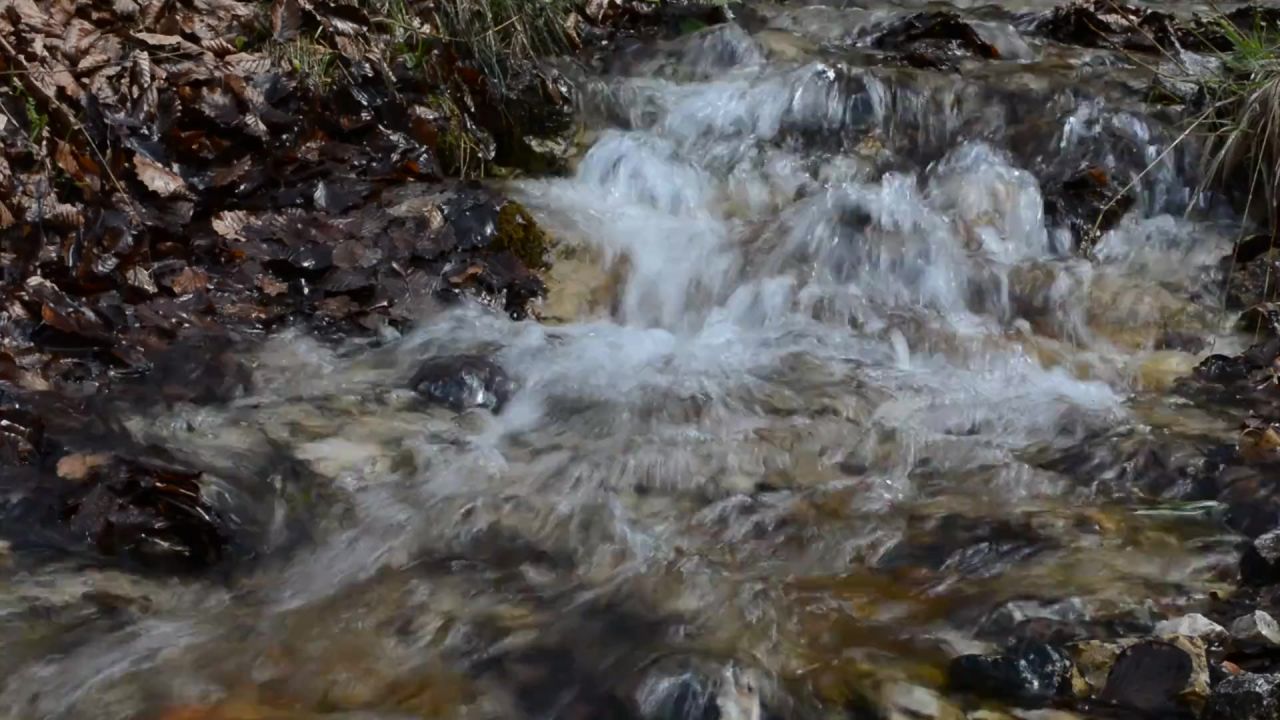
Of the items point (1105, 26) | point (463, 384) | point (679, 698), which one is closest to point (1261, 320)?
point (1105, 26)

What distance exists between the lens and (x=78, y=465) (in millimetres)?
3502

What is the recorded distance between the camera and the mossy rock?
5.23 meters

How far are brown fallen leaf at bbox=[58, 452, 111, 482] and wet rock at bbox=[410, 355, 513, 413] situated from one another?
1.19 metres

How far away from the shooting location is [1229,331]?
4.86 meters

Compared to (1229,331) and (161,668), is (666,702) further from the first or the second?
(1229,331)

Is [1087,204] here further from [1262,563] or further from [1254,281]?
[1262,563]

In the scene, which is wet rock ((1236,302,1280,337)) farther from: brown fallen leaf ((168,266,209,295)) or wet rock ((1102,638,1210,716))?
brown fallen leaf ((168,266,209,295))

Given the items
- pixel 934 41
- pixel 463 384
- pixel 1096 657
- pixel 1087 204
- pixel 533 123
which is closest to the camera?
pixel 1096 657

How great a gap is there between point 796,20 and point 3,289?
5.62m

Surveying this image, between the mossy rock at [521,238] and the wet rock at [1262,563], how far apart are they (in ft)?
10.6

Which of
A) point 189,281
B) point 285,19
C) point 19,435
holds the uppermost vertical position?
point 285,19

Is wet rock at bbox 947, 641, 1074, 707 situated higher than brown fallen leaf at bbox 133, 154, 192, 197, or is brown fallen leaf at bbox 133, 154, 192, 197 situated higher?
brown fallen leaf at bbox 133, 154, 192, 197

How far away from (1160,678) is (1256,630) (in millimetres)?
329

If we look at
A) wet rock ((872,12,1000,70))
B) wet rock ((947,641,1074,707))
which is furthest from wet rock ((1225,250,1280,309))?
wet rock ((947,641,1074,707))
